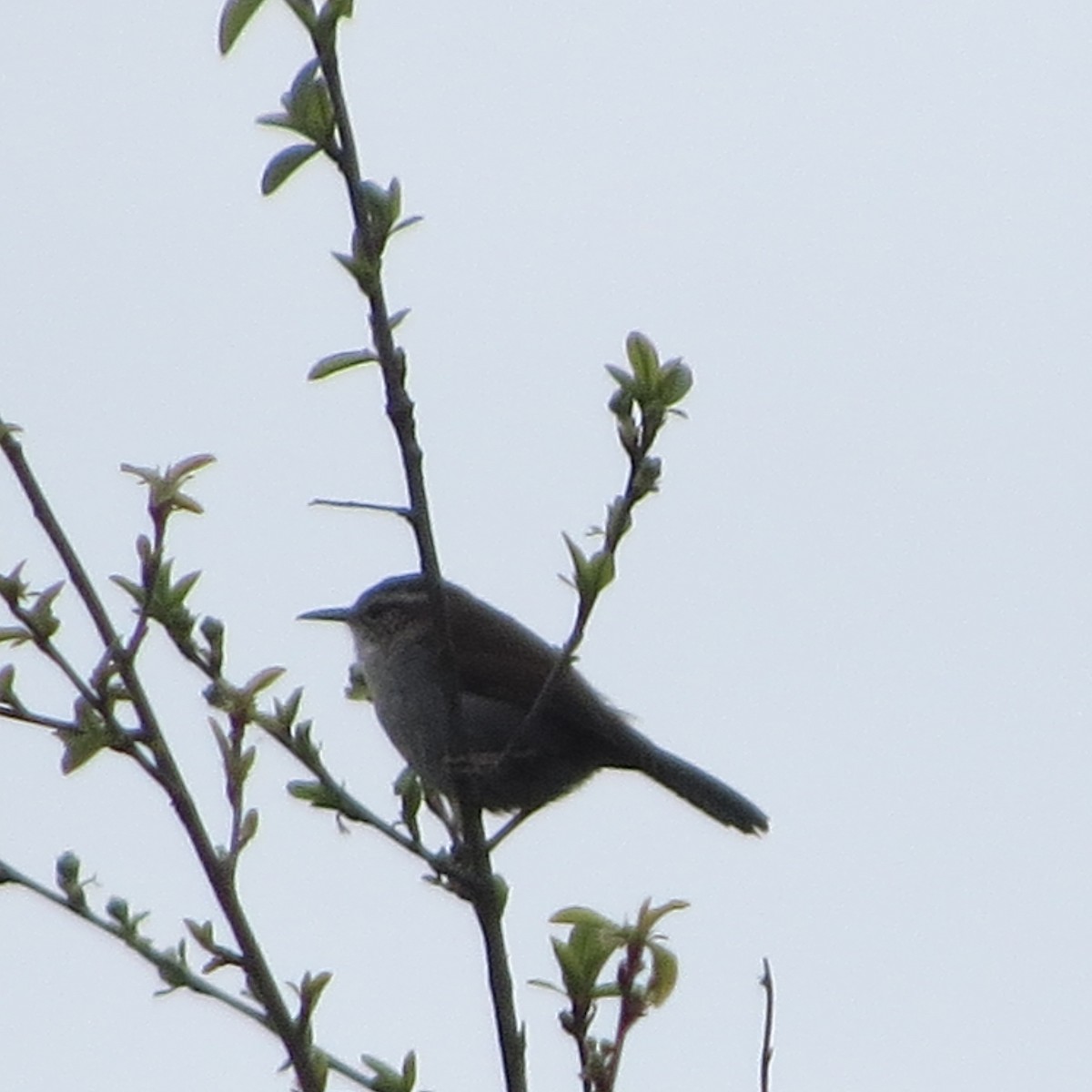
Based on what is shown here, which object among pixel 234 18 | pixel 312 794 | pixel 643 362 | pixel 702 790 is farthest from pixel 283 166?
pixel 702 790

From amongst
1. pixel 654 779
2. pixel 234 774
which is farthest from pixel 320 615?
pixel 234 774

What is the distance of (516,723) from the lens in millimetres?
A: 5812

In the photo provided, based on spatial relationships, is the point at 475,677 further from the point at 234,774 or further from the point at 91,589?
the point at 91,589

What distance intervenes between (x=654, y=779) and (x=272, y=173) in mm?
3280

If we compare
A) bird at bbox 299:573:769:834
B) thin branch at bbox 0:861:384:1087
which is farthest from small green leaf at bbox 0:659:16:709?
bird at bbox 299:573:769:834

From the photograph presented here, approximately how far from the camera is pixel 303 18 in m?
2.73

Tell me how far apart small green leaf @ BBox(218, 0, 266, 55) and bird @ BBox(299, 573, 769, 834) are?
2628 mm

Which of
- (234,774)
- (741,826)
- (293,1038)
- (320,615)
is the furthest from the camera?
(320,615)

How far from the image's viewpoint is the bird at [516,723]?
5.60 meters

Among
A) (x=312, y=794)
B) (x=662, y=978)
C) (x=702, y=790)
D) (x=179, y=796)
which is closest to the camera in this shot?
(x=179, y=796)

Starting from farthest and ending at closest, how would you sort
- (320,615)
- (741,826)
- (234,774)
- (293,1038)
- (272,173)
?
(320,615), (741,826), (234,774), (272,173), (293,1038)

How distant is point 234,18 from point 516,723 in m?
3.22

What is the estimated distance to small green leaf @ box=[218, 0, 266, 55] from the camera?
2.91 m

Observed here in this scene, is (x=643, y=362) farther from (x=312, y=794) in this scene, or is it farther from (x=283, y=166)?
(x=312, y=794)
